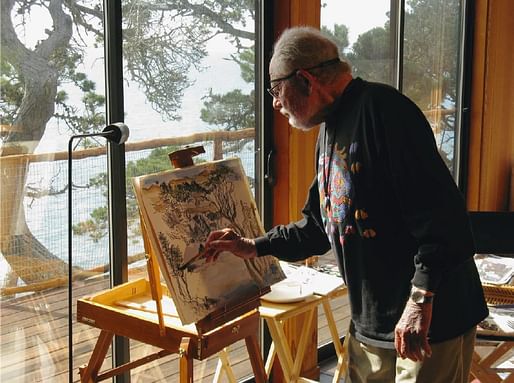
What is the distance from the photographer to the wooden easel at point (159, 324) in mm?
2213

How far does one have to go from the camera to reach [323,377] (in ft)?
11.9

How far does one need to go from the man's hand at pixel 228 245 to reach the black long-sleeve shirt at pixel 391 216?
37 cm

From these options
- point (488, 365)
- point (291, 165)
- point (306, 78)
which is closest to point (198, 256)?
point (306, 78)

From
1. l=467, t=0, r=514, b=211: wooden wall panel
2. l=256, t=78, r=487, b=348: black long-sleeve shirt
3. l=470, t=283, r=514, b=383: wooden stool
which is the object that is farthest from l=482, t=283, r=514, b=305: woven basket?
l=467, t=0, r=514, b=211: wooden wall panel

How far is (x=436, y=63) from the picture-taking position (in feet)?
15.5

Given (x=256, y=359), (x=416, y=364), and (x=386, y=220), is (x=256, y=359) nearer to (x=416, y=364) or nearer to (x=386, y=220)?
(x=416, y=364)

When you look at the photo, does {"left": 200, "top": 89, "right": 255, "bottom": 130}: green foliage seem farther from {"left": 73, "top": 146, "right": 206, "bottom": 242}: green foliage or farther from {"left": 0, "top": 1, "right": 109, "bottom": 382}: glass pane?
{"left": 0, "top": 1, "right": 109, "bottom": 382}: glass pane

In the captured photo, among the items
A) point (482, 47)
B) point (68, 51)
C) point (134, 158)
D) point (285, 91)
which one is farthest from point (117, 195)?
point (482, 47)

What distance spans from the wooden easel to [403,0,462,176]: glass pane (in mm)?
2361

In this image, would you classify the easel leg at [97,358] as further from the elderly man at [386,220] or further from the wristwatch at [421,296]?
the wristwatch at [421,296]

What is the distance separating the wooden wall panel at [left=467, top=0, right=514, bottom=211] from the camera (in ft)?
16.5

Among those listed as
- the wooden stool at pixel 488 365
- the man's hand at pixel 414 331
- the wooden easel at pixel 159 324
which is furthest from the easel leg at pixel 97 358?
the wooden stool at pixel 488 365

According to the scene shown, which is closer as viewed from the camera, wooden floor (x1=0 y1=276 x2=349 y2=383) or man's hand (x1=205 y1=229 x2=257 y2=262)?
man's hand (x1=205 y1=229 x2=257 y2=262)

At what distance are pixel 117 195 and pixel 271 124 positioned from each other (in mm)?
909
